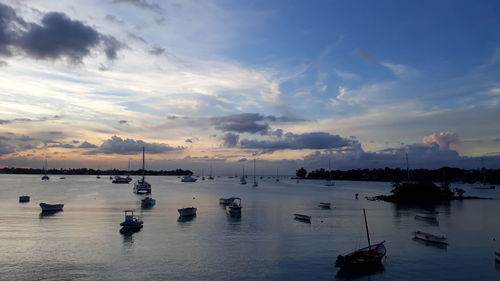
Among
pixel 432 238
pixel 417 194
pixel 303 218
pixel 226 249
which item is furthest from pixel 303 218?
pixel 417 194

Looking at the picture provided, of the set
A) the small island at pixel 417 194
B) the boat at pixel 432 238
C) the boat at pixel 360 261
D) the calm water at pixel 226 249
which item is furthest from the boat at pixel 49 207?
the small island at pixel 417 194

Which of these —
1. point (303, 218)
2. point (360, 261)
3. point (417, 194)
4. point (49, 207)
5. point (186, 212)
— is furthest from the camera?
point (417, 194)

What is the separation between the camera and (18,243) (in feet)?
147

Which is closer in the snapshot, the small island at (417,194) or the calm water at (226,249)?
the calm water at (226,249)

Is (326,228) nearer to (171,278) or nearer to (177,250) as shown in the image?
(177,250)

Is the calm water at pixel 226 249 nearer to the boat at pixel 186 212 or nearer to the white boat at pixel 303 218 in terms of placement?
the white boat at pixel 303 218

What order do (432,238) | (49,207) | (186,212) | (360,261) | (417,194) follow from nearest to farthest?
1. (360,261)
2. (432,238)
3. (186,212)
4. (49,207)
5. (417,194)

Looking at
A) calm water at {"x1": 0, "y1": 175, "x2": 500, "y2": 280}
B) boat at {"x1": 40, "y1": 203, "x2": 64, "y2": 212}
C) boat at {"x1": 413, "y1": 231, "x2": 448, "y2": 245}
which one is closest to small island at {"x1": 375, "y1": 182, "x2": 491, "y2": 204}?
calm water at {"x1": 0, "y1": 175, "x2": 500, "y2": 280}

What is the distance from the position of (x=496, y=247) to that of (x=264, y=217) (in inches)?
1535

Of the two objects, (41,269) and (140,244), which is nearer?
(41,269)

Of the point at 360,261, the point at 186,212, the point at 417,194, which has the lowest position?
the point at 360,261

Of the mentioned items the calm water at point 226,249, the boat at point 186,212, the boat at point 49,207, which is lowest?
the calm water at point 226,249

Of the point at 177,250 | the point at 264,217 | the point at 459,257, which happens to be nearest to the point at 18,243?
the point at 177,250

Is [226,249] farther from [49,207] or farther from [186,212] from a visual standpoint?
[49,207]
